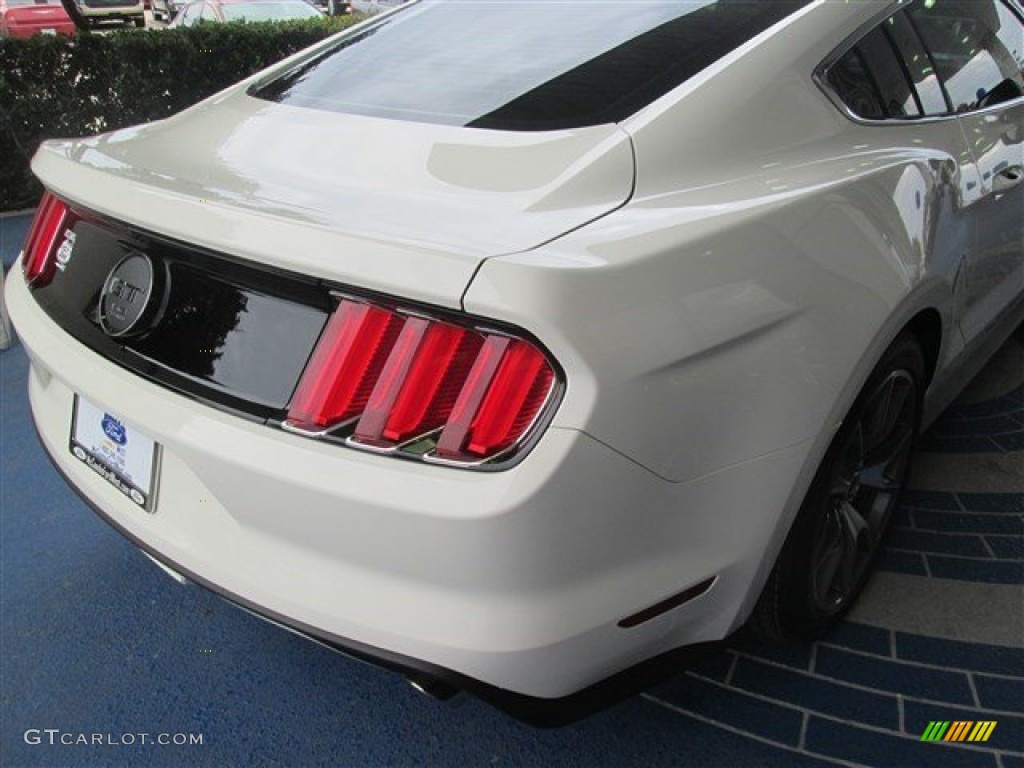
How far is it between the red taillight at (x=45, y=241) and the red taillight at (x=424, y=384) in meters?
0.98

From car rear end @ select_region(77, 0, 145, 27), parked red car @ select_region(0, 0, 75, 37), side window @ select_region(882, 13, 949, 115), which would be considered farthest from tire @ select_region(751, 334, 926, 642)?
car rear end @ select_region(77, 0, 145, 27)

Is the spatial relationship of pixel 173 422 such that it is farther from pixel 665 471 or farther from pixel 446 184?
pixel 665 471

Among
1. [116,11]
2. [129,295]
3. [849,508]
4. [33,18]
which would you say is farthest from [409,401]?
[116,11]

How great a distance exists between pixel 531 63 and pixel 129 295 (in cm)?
102

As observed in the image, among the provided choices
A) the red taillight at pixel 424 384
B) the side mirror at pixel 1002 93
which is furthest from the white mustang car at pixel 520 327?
the side mirror at pixel 1002 93

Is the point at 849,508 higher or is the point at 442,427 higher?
the point at 442,427

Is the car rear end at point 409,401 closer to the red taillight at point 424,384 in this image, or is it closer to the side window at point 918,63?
the red taillight at point 424,384

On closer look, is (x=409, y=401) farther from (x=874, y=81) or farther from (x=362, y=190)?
(x=874, y=81)

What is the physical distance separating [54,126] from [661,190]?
21.7 ft

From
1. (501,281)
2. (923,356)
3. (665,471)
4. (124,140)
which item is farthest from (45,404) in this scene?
(923,356)

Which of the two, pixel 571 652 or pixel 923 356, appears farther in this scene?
pixel 923 356

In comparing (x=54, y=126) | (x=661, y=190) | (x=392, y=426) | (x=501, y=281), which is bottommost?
(x=54, y=126)

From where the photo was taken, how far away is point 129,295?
5.55 feet

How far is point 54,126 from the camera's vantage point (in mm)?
6672
